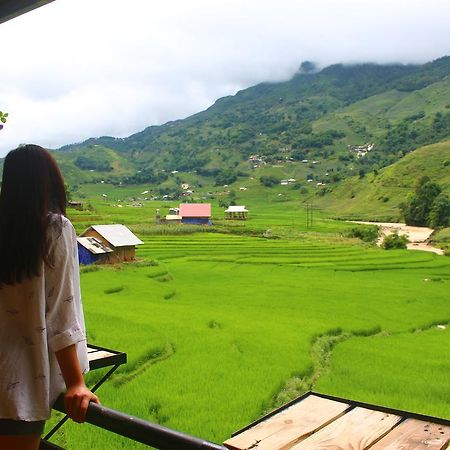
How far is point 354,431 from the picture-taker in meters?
2.34

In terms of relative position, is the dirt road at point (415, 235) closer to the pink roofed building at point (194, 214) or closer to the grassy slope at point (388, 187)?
the grassy slope at point (388, 187)

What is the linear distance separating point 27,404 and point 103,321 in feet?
34.1

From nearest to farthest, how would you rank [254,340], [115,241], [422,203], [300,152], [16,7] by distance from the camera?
[16,7] → [254,340] → [115,241] → [422,203] → [300,152]

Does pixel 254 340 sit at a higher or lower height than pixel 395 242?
higher

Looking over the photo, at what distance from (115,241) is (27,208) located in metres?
26.9

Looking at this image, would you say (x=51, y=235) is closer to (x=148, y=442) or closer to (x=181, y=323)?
(x=148, y=442)

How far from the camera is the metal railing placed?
1.45m

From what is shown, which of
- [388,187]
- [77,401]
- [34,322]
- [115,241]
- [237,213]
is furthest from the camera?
[388,187]

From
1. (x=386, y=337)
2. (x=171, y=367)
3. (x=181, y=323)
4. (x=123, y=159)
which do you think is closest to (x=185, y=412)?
(x=171, y=367)

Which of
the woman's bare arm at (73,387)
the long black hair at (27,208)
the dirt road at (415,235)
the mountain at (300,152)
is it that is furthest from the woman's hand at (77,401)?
the mountain at (300,152)

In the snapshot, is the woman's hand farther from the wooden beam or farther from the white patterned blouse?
the wooden beam

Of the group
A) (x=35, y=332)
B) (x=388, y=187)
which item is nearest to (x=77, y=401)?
(x=35, y=332)

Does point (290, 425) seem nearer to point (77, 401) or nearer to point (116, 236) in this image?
point (77, 401)

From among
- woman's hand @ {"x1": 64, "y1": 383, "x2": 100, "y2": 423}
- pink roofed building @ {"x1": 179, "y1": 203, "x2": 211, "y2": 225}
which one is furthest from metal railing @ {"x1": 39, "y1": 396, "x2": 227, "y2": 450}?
pink roofed building @ {"x1": 179, "y1": 203, "x2": 211, "y2": 225}
